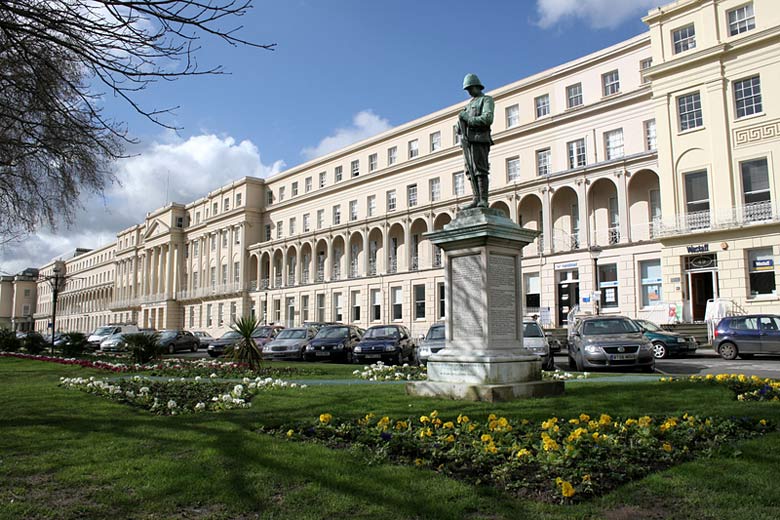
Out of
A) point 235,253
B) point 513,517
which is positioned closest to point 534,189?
point 513,517

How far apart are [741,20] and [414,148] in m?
23.4

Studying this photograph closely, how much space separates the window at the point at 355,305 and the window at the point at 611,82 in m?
24.7

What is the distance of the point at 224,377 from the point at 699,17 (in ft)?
90.3

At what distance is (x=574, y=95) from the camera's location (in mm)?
34969

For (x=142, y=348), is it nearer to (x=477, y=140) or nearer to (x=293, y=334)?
(x=293, y=334)

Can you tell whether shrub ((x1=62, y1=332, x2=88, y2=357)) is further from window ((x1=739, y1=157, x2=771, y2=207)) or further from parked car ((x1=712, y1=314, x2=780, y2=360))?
window ((x1=739, y1=157, x2=771, y2=207))

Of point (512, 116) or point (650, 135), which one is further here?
point (512, 116)

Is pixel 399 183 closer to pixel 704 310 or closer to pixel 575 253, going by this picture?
pixel 575 253

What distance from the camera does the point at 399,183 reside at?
Result: 45.8m

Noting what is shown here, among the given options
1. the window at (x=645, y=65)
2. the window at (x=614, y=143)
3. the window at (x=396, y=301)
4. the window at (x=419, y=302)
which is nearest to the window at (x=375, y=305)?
the window at (x=396, y=301)

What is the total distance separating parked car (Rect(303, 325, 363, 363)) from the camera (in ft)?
75.9

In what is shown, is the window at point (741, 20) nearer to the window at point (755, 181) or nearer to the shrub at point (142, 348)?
the window at point (755, 181)

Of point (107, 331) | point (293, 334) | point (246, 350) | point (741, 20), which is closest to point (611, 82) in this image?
point (741, 20)

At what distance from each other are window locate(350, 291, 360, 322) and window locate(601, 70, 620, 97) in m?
24.7
